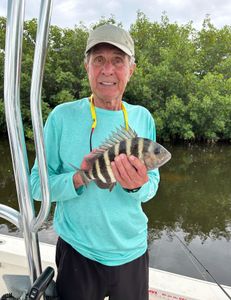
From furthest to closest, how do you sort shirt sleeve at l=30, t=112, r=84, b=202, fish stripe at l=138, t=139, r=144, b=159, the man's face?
1. the man's face
2. shirt sleeve at l=30, t=112, r=84, b=202
3. fish stripe at l=138, t=139, r=144, b=159

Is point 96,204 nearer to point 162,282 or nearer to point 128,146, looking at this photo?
point 128,146

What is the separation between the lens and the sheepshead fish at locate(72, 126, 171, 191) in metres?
1.18

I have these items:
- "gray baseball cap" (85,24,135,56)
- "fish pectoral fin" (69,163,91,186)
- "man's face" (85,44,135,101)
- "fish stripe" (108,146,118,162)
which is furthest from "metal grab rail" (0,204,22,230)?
"gray baseball cap" (85,24,135,56)

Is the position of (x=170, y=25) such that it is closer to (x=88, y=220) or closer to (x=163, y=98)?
(x=163, y=98)

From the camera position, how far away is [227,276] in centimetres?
526

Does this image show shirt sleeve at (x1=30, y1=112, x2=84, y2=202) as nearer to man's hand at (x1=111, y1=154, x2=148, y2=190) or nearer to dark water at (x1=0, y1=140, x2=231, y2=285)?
man's hand at (x1=111, y1=154, x2=148, y2=190)

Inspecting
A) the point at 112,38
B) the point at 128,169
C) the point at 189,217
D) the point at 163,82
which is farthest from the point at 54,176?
the point at 163,82

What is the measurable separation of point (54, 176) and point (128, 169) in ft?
1.30

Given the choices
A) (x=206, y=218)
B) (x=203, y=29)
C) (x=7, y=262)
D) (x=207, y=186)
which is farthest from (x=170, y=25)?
(x=7, y=262)

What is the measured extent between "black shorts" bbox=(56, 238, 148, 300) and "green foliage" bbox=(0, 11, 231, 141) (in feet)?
50.1

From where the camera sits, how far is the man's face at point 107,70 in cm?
139

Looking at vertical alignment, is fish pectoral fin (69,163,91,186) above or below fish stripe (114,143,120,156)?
below

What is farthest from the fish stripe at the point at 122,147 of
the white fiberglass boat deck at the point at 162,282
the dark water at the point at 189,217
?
the dark water at the point at 189,217

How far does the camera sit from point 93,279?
1.37 metres
